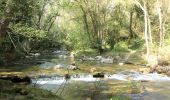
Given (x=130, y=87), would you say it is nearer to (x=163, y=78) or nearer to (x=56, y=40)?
(x=163, y=78)

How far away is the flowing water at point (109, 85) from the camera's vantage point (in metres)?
17.5

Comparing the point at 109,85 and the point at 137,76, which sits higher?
the point at 137,76

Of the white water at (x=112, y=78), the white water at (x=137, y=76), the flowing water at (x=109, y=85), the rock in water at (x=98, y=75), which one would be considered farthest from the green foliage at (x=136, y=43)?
the rock in water at (x=98, y=75)

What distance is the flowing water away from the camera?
57.4 ft

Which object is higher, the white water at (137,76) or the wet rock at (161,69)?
the wet rock at (161,69)

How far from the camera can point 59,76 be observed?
24234 mm

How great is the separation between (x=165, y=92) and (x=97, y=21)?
28557 millimetres

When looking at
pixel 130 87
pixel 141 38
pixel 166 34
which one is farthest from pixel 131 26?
pixel 130 87

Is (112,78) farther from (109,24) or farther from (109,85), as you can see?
(109,24)

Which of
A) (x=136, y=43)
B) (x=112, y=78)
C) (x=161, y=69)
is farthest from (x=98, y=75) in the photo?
(x=136, y=43)

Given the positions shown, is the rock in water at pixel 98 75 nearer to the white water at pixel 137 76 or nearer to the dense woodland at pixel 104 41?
the dense woodland at pixel 104 41

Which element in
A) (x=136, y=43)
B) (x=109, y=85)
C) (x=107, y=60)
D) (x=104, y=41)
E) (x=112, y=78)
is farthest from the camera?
(x=136, y=43)

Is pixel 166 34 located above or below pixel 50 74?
above

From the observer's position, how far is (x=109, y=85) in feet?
68.2
